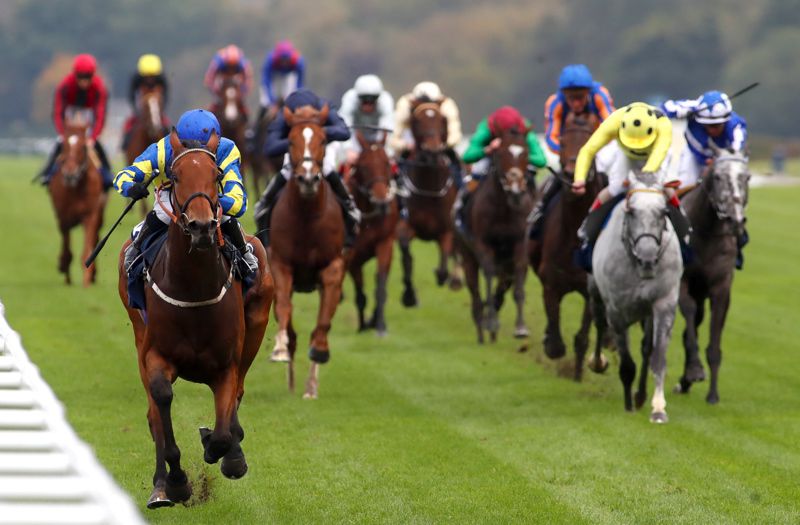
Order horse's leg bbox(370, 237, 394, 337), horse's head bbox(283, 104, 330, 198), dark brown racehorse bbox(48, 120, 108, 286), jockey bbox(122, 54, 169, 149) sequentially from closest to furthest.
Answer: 1. horse's head bbox(283, 104, 330, 198)
2. horse's leg bbox(370, 237, 394, 337)
3. dark brown racehorse bbox(48, 120, 108, 286)
4. jockey bbox(122, 54, 169, 149)

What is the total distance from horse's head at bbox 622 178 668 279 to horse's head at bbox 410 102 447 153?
6040 millimetres

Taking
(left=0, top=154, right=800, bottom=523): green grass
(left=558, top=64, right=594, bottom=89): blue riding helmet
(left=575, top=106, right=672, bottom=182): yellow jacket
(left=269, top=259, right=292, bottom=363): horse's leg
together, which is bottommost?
(left=0, top=154, right=800, bottom=523): green grass

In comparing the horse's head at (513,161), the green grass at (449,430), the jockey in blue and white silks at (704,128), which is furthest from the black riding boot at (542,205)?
the green grass at (449,430)

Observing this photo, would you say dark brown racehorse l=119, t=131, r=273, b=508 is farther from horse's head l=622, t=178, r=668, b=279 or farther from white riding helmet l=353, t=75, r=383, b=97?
white riding helmet l=353, t=75, r=383, b=97

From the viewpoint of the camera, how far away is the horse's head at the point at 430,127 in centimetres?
1675

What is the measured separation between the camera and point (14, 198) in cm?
3419

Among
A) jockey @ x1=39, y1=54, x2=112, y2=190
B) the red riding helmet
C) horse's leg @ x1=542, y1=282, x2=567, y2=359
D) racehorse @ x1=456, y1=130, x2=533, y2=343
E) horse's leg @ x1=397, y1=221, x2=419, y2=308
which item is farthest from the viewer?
the red riding helmet

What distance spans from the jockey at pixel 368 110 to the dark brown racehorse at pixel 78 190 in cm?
431

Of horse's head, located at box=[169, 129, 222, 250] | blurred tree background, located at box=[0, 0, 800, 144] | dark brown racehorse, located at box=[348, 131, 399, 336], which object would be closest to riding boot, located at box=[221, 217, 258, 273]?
horse's head, located at box=[169, 129, 222, 250]

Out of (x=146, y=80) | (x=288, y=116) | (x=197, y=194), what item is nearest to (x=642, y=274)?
(x=288, y=116)

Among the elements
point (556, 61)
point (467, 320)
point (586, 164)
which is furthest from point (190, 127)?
point (556, 61)

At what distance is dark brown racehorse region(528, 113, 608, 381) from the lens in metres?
12.6

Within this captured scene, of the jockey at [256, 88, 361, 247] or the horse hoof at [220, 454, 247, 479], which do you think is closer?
the horse hoof at [220, 454, 247, 479]

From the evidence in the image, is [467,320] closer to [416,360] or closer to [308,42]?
[416,360]
